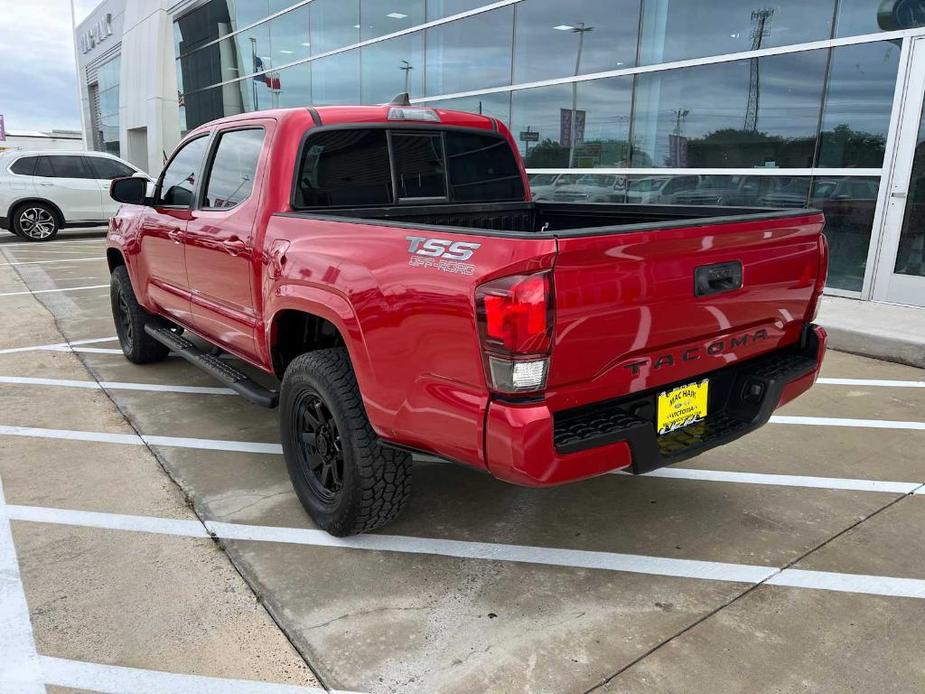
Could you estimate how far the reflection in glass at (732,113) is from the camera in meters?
7.84

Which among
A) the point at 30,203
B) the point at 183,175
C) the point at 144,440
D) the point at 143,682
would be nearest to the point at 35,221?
the point at 30,203

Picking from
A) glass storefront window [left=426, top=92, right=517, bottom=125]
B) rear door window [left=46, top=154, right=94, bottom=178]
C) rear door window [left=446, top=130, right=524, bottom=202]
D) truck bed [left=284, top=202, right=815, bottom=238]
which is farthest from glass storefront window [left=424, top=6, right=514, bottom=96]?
truck bed [left=284, top=202, right=815, bottom=238]

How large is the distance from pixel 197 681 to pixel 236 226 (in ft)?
Result: 7.26

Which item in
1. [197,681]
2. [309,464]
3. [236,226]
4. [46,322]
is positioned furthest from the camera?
[46,322]

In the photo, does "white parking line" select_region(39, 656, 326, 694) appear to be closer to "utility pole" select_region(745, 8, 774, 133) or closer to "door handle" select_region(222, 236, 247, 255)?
"door handle" select_region(222, 236, 247, 255)

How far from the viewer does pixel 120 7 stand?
31.2 meters

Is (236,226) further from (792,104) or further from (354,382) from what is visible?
(792,104)

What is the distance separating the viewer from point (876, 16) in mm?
7203

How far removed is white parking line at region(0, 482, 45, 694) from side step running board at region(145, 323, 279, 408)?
3.97ft

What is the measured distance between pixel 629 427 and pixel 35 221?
1521 centimetres

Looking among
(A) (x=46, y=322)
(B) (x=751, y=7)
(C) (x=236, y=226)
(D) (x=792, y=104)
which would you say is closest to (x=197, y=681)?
(C) (x=236, y=226)

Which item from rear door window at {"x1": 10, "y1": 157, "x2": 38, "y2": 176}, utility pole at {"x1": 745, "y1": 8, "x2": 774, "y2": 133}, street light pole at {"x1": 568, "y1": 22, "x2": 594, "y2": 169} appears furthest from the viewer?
rear door window at {"x1": 10, "y1": 157, "x2": 38, "y2": 176}

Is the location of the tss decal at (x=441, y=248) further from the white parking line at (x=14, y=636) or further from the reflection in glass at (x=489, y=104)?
the reflection in glass at (x=489, y=104)

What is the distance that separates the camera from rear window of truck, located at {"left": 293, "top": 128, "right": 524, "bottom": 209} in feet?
11.4
